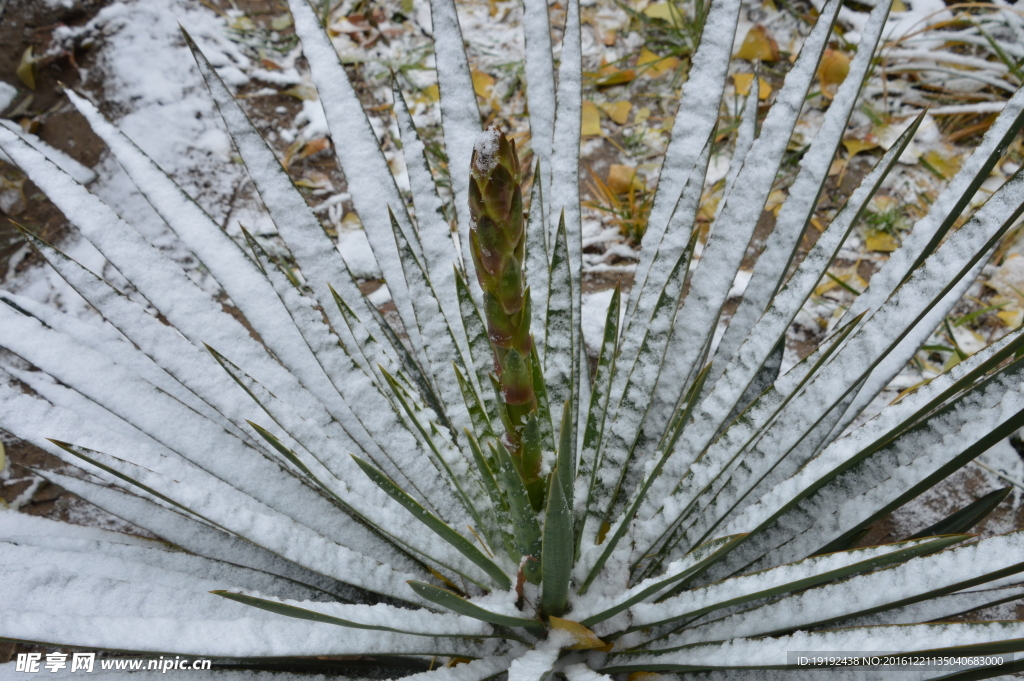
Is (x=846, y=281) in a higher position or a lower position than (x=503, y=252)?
higher

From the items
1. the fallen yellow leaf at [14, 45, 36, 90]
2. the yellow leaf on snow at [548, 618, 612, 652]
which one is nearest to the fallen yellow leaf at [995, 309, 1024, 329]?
the yellow leaf on snow at [548, 618, 612, 652]

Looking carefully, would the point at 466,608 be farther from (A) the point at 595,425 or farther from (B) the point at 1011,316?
(B) the point at 1011,316

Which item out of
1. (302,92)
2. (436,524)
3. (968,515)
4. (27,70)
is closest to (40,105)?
(27,70)

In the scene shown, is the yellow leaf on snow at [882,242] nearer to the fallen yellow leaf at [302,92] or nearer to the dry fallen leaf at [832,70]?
the dry fallen leaf at [832,70]

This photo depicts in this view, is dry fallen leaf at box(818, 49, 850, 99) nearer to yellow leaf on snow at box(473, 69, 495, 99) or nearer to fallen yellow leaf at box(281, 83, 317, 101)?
yellow leaf on snow at box(473, 69, 495, 99)

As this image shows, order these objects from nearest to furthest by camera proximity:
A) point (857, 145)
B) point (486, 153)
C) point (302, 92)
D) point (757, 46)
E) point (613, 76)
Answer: point (486, 153)
point (857, 145)
point (757, 46)
point (613, 76)
point (302, 92)

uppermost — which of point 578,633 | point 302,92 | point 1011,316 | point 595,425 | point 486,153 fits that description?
point 302,92

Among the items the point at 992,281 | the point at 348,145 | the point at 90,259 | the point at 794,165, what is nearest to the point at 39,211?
the point at 90,259
